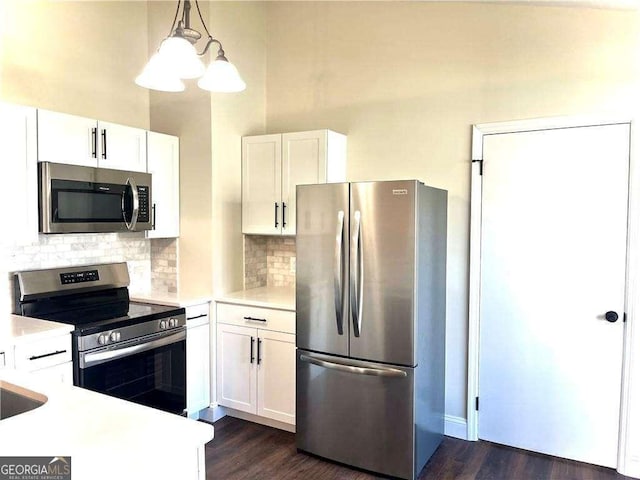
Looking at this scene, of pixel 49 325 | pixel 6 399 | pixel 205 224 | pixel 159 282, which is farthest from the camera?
pixel 159 282

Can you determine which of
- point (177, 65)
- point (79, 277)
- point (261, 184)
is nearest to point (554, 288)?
point (261, 184)

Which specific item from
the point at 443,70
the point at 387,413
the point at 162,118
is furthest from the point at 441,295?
the point at 162,118

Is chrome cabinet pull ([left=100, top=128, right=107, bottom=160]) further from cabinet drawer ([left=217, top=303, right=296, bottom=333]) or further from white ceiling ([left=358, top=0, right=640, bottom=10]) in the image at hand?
white ceiling ([left=358, top=0, right=640, bottom=10])

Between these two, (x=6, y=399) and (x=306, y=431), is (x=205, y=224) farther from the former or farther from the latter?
(x=6, y=399)

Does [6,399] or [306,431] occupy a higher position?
[6,399]

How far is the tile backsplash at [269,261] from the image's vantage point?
13.4 ft

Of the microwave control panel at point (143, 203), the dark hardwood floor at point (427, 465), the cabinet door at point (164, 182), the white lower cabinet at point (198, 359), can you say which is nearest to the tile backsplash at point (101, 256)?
the cabinet door at point (164, 182)

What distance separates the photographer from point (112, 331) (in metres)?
2.89

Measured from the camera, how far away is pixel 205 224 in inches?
146

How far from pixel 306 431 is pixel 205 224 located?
1.64 metres

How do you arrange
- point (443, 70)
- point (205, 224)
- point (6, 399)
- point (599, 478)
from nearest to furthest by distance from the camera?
point (6, 399), point (599, 478), point (443, 70), point (205, 224)

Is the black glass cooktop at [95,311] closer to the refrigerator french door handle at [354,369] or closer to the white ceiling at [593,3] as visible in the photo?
the refrigerator french door handle at [354,369]

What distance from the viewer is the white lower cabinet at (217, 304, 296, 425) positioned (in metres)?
3.38

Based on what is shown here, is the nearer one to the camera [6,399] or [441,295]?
[6,399]
